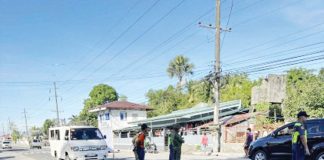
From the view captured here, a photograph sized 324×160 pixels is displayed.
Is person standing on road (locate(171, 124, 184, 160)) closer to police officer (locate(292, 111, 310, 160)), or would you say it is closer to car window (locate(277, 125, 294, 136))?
car window (locate(277, 125, 294, 136))

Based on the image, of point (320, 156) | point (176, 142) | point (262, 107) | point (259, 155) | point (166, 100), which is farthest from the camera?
point (166, 100)

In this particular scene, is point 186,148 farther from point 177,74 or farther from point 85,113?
point 85,113

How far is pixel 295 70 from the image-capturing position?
166ft

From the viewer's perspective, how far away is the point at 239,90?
53.5m

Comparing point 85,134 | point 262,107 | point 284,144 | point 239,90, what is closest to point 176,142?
point 284,144

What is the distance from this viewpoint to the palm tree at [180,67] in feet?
256

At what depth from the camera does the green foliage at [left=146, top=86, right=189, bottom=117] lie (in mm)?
71194

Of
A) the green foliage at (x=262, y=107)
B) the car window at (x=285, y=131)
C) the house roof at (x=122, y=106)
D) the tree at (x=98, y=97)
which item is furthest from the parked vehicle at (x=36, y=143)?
the car window at (x=285, y=131)

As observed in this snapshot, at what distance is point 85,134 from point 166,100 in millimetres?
55264

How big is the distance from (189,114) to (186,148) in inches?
252

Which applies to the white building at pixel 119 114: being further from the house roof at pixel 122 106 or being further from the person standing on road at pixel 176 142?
the person standing on road at pixel 176 142

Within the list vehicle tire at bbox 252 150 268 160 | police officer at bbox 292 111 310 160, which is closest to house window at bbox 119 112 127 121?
vehicle tire at bbox 252 150 268 160

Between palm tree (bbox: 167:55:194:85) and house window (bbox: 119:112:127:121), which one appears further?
palm tree (bbox: 167:55:194:85)

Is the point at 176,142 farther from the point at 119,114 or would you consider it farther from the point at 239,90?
the point at 119,114
